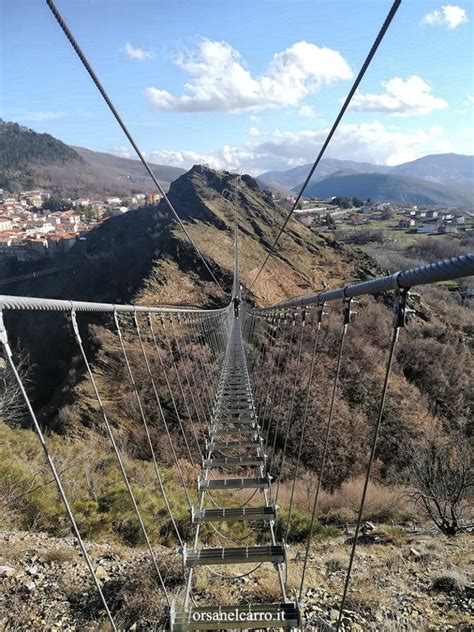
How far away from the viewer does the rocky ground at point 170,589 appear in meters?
2.93

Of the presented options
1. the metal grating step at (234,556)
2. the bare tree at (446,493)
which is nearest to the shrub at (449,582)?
A: the metal grating step at (234,556)

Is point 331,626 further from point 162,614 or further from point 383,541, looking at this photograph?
point 383,541

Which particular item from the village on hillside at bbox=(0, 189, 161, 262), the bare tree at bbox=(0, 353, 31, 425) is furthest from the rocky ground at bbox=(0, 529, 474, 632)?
the village on hillside at bbox=(0, 189, 161, 262)

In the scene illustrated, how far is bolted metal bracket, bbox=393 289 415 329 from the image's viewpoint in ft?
3.94

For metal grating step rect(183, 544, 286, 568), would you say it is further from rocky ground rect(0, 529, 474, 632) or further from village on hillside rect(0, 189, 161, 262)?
village on hillside rect(0, 189, 161, 262)

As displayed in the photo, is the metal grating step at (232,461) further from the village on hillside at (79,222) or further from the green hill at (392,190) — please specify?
the green hill at (392,190)

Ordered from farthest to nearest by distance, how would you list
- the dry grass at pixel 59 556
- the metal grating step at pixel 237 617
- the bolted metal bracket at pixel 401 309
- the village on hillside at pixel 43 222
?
1. the village on hillside at pixel 43 222
2. the dry grass at pixel 59 556
3. the metal grating step at pixel 237 617
4. the bolted metal bracket at pixel 401 309

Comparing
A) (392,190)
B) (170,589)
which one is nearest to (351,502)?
(170,589)

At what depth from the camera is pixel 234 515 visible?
2.88 meters

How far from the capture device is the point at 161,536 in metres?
4.71

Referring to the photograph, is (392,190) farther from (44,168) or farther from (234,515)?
(234,515)

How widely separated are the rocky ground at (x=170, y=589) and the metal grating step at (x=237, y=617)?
104 cm

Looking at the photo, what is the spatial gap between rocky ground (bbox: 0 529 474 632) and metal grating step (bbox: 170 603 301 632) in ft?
3.40

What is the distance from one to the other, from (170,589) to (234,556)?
57.0 inches
